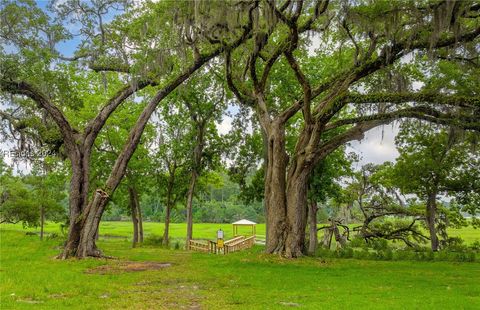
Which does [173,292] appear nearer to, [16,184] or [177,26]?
[177,26]

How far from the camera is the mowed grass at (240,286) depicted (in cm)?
863

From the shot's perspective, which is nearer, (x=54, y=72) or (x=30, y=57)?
(x=30, y=57)

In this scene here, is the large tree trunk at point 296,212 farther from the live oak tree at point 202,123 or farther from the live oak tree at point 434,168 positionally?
the live oak tree at point 202,123

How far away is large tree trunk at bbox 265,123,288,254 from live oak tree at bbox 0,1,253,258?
16.5 feet

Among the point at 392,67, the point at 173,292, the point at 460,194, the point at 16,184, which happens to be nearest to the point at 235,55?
the point at 392,67

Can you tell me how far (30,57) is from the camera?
1711 centimetres

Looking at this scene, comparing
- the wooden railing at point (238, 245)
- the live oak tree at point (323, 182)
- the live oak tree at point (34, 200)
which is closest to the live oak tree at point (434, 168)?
the live oak tree at point (323, 182)

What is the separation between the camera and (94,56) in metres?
19.6

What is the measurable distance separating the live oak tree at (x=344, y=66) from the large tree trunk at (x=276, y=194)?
0.15ft

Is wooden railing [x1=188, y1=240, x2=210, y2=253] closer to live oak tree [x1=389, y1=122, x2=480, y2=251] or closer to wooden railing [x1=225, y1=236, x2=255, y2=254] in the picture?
wooden railing [x1=225, y1=236, x2=255, y2=254]

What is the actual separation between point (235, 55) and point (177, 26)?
231 inches

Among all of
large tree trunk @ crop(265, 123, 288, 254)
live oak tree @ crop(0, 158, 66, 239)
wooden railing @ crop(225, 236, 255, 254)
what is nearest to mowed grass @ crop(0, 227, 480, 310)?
large tree trunk @ crop(265, 123, 288, 254)

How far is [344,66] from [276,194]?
7.97 m

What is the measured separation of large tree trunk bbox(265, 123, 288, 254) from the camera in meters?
19.1
